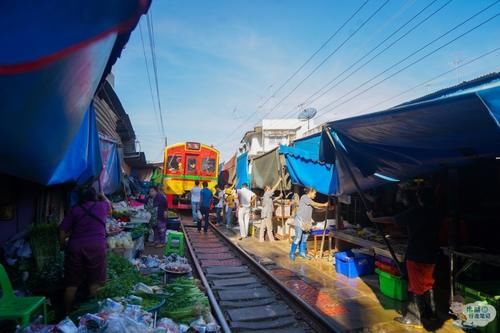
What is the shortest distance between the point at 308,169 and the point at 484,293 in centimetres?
615

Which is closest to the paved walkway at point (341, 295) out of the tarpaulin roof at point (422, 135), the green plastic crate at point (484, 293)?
the green plastic crate at point (484, 293)

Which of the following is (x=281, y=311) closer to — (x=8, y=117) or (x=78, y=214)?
(x=78, y=214)

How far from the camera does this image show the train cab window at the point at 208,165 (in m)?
20.2

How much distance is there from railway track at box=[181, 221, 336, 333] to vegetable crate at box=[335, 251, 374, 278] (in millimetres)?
1697

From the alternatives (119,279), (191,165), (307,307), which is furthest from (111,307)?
(191,165)

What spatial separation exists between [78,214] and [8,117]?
2.96 m

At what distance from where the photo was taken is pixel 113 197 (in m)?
13.5

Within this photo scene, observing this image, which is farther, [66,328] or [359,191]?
[359,191]

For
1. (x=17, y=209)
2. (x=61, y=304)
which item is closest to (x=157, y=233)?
(x=17, y=209)

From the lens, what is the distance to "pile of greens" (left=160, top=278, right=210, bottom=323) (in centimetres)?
441

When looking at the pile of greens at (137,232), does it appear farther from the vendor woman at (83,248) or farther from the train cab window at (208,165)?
the train cab window at (208,165)

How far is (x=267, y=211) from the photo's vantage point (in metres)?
12.1

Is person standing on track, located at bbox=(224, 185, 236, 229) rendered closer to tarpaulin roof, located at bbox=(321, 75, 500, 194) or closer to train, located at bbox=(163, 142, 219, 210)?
train, located at bbox=(163, 142, 219, 210)

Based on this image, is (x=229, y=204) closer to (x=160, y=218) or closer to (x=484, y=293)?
(x=160, y=218)
